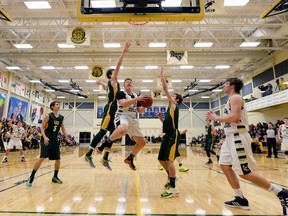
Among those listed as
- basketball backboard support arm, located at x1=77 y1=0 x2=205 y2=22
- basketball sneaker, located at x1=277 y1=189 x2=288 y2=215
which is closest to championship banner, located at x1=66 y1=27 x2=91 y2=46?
basketball backboard support arm, located at x1=77 y1=0 x2=205 y2=22

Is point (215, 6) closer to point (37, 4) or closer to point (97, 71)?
point (37, 4)

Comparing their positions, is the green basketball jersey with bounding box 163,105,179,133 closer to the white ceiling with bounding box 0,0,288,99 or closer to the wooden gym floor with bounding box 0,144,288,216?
the wooden gym floor with bounding box 0,144,288,216

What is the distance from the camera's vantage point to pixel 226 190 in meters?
3.63

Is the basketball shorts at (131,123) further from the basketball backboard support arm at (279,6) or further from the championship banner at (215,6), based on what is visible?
the basketball backboard support arm at (279,6)

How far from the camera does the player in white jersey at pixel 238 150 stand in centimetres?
254

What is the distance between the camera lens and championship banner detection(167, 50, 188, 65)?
37.7 feet

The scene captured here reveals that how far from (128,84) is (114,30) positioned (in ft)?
32.1

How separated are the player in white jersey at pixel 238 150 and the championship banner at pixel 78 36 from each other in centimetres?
814

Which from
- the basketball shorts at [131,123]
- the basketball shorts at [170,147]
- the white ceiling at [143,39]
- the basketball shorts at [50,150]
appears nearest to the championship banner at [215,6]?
the white ceiling at [143,39]

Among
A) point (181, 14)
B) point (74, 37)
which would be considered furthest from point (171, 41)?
point (181, 14)

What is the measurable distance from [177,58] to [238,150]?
376 inches

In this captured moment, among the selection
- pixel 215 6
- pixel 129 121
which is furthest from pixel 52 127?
pixel 215 6

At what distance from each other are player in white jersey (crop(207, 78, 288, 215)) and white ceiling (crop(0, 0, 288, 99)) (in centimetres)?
669

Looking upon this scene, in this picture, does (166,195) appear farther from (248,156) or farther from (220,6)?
(220,6)
